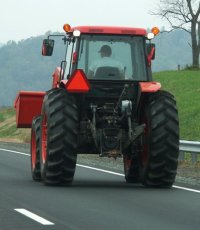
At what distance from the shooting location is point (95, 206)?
40.0 feet

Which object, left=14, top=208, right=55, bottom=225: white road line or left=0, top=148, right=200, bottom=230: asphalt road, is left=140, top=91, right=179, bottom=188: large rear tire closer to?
left=0, top=148, right=200, bottom=230: asphalt road

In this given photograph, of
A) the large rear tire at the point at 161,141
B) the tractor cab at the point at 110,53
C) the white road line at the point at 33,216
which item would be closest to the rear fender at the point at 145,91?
the large rear tire at the point at 161,141

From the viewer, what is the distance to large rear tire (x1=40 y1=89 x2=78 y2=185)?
1482cm

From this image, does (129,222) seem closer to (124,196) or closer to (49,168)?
(124,196)

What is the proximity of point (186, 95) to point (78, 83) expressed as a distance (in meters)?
37.4

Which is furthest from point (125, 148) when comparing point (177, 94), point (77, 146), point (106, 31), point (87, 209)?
point (177, 94)

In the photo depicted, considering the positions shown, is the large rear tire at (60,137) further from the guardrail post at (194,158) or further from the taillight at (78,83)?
the guardrail post at (194,158)

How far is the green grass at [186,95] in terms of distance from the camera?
39656 mm

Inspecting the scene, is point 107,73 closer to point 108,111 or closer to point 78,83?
point 108,111

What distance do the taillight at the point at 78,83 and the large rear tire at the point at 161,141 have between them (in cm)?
125

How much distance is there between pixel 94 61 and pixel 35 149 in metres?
2.37

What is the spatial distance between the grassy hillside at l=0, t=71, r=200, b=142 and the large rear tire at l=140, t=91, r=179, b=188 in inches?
828

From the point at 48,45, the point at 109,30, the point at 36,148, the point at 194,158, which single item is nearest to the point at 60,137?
the point at 36,148

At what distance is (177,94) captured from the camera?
53344 millimetres
